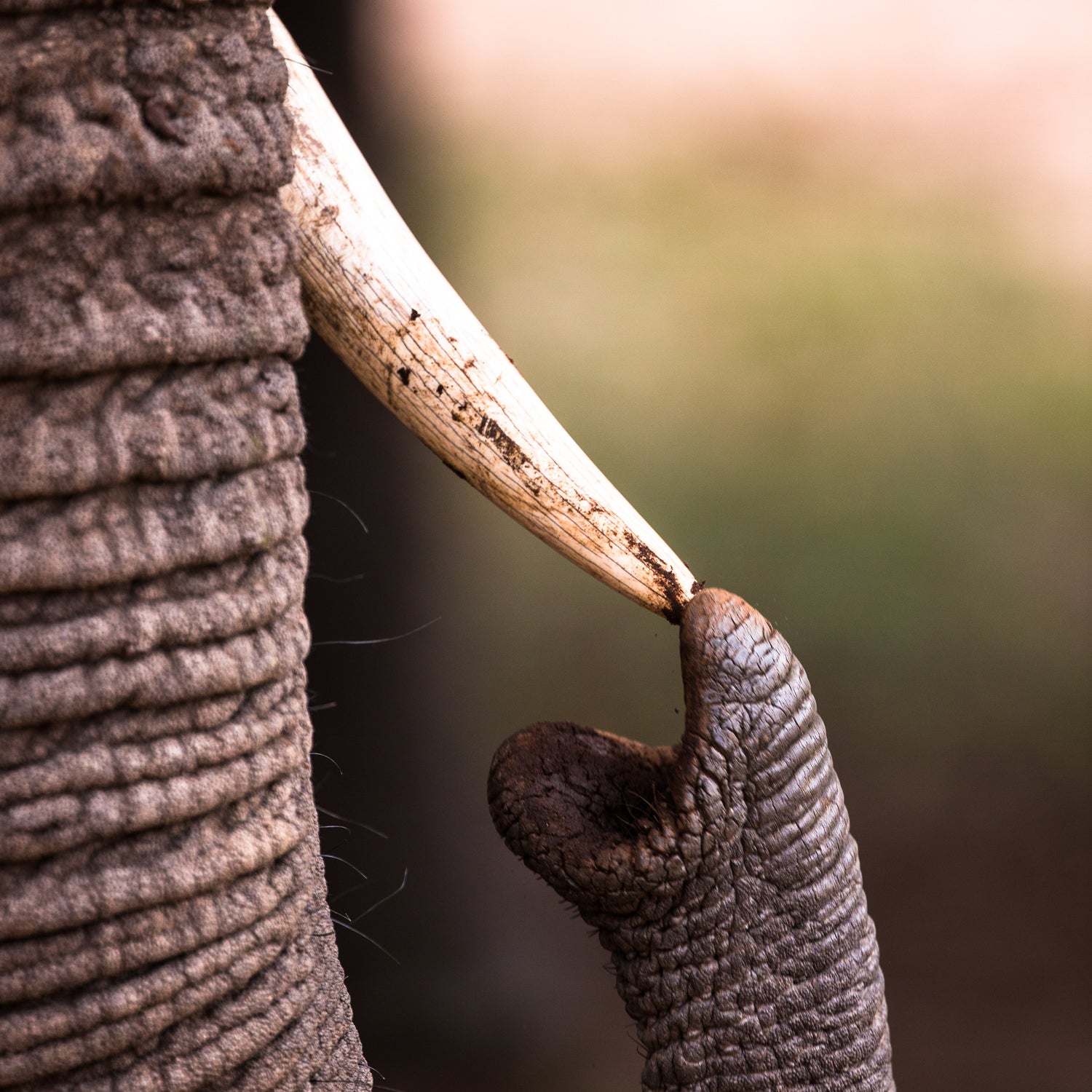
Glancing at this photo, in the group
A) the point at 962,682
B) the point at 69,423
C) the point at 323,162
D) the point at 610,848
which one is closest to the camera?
the point at 69,423

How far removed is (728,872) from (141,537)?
38 cm

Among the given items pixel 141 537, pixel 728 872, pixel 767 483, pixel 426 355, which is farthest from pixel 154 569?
pixel 767 483

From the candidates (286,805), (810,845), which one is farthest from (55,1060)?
(810,845)

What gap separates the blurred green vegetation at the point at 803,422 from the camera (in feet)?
4.37

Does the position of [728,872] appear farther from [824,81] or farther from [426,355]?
[824,81]

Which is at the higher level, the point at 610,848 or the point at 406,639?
the point at 610,848

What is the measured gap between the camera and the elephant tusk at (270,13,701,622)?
449 millimetres

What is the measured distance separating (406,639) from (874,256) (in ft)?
2.17

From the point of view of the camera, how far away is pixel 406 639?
4.26 feet

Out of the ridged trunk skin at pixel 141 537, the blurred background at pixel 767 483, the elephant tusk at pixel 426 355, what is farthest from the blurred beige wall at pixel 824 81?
the ridged trunk skin at pixel 141 537

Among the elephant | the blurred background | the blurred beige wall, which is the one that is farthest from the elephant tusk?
the blurred beige wall

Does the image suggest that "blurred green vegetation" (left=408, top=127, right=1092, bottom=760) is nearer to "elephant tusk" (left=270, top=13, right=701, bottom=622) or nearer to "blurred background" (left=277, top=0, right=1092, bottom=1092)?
"blurred background" (left=277, top=0, right=1092, bottom=1092)

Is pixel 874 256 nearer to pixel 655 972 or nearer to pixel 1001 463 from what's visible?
pixel 1001 463

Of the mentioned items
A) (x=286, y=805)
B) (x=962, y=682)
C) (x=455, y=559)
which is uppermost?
(x=286, y=805)
